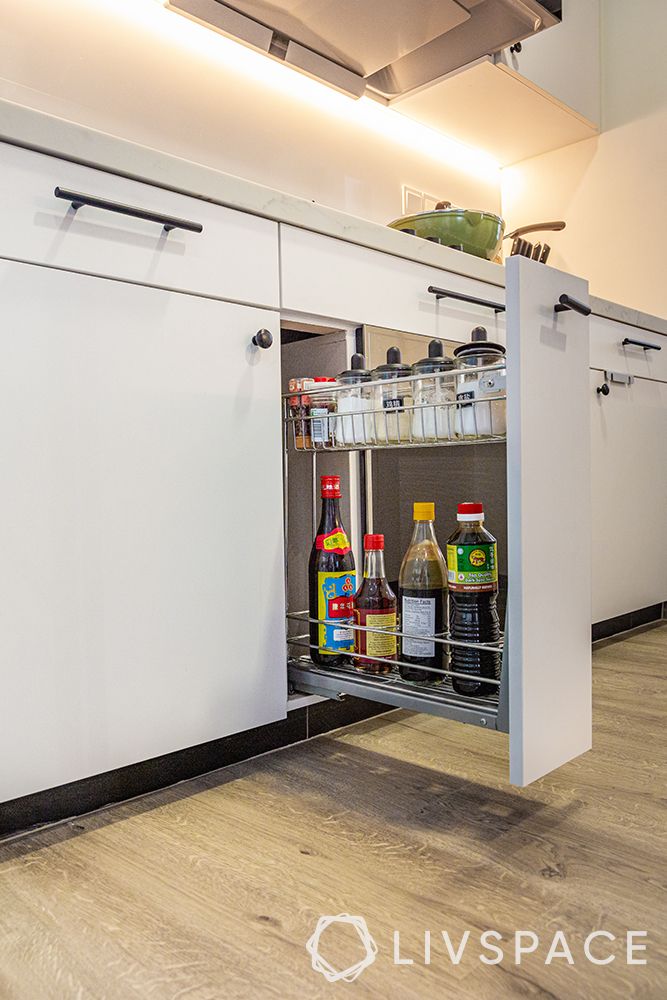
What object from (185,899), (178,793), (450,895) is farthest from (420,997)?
(178,793)

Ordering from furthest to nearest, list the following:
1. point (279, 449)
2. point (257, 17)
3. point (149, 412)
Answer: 1. point (257, 17)
2. point (279, 449)
3. point (149, 412)

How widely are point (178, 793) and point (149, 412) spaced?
0.56 metres

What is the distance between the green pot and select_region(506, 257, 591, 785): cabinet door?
0.77 meters

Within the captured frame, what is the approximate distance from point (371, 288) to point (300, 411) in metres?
0.28

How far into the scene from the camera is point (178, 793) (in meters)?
1.16

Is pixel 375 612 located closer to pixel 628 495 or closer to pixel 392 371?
pixel 392 371

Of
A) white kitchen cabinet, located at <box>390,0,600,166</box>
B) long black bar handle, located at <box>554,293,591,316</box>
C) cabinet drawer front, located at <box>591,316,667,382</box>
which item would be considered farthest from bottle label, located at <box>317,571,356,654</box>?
white kitchen cabinet, located at <box>390,0,600,166</box>

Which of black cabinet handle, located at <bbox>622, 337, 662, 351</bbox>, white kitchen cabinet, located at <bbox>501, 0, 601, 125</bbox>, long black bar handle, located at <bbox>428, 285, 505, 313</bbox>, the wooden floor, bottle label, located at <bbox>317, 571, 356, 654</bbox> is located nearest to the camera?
the wooden floor

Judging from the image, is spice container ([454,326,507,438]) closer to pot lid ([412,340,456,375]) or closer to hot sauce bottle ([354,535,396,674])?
pot lid ([412,340,456,375])

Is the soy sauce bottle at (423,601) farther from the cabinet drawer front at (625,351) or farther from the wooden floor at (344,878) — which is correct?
the cabinet drawer front at (625,351)

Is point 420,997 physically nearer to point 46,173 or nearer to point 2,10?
point 46,173

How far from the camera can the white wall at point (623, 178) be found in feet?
8.51

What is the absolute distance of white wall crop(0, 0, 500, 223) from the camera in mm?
1659

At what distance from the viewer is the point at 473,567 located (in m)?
1.11
